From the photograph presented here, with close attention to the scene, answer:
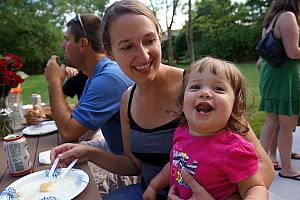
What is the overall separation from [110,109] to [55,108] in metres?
0.42

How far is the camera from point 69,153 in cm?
150

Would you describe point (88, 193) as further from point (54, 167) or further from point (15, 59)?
point (15, 59)

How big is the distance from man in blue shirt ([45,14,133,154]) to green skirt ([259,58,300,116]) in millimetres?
1572

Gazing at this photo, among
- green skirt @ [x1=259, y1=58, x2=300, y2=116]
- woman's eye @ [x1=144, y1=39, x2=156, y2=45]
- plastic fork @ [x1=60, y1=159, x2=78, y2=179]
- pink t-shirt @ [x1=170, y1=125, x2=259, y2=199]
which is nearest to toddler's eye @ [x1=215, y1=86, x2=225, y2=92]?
pink t-shirt @ [x1=170, y1=125, x2=259, y2=199]

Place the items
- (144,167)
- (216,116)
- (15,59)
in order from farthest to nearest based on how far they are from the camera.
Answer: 1. (15,59)
2. (144,167)
3. (216,116)

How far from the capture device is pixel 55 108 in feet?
6.49

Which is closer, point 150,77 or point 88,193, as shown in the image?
point 88,193

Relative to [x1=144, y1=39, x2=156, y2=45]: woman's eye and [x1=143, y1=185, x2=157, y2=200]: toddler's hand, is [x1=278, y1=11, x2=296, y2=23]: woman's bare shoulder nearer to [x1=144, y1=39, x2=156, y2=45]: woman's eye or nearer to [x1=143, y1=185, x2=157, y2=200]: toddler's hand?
[x1=144, y1=39, x2=156, y2=45]: woman's eye

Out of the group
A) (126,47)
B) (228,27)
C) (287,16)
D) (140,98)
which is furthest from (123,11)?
(228,27)

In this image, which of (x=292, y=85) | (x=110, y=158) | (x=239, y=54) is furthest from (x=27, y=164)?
(x=239, y=54)

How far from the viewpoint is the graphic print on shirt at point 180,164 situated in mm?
1161

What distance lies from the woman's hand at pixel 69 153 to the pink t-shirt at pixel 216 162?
0.54 metres

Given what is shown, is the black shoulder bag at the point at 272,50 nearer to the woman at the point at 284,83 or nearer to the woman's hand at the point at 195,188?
the woman at the point at 284,83

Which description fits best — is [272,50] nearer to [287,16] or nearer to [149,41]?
[287,16]
